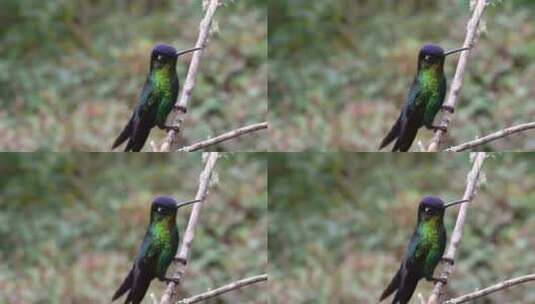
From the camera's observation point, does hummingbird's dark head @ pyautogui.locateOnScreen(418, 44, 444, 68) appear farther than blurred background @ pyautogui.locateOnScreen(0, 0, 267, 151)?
No

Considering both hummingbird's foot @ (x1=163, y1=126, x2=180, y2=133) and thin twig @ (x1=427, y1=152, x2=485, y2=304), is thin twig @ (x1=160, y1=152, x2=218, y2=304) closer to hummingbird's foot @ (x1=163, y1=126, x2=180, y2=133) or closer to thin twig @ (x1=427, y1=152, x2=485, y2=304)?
hummingbird's foot @ (x1=163, y1=126, x2=180, y2=133)

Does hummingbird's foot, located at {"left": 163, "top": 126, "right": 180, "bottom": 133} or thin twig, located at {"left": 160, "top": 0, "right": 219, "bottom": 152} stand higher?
thin twig, located at {"left": 160, "top": 0, "right": 219, "bottom": 152}

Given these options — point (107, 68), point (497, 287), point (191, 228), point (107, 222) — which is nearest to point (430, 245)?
point (497, 287)

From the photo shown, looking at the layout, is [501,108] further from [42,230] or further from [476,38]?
[42,230]

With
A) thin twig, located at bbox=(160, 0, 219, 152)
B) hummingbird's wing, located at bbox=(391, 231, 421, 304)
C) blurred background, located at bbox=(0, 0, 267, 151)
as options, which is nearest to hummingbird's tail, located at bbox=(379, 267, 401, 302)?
hummingbird's wing, located at bbox=(391, 231, 421, 304)

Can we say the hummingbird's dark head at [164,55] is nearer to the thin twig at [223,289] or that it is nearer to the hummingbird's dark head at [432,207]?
the thin twig at [223,289]

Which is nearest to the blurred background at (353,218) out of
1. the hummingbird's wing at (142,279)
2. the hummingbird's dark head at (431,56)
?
the hummingbird's dark head at (431,56)
